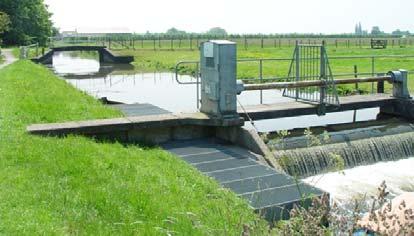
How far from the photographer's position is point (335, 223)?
3.20 metres

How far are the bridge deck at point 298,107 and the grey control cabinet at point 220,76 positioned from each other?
128 cm

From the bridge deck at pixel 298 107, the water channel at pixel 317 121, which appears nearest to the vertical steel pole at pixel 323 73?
the bridge deck at pixel 298 107

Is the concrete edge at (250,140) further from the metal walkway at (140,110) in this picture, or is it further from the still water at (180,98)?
the still water at (180,98)

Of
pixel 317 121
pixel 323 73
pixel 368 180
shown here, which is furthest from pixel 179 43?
pixel 368 180

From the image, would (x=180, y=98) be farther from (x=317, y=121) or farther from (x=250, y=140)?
(x=250, y=140)

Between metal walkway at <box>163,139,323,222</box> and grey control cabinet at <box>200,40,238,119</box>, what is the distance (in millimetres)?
701

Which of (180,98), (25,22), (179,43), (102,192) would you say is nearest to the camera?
(102,192)

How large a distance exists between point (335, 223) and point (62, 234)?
2.78 m

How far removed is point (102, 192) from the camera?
6.25 m

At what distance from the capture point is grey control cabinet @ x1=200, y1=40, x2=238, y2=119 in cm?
1038

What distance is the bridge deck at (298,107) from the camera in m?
12.2

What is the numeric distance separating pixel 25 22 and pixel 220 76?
55.3m

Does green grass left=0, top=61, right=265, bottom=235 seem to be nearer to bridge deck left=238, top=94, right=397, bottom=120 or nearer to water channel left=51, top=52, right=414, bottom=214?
water channel left=51, top=52, right=414, bottom=214

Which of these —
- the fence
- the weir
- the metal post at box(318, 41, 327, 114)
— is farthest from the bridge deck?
the fence
